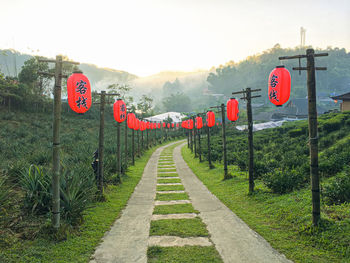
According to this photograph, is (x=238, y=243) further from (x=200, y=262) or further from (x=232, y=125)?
(x=232, y=125)

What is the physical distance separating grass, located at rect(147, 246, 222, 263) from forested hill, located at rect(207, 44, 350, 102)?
284ft

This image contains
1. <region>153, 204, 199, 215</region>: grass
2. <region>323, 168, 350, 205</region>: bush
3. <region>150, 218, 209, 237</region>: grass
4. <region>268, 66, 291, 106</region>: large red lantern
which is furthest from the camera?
<region>153, 204, 199, 215</region>: grass

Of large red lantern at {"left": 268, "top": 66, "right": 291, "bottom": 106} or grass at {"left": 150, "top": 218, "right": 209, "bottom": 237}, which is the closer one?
grass at {"left": 150, "top": 218, "right": 209, "bottom": 237}

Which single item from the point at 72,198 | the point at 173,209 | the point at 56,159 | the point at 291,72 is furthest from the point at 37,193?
the point at 291,72

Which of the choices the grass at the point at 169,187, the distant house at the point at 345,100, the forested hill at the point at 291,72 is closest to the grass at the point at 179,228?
the grass at the point at 169,187

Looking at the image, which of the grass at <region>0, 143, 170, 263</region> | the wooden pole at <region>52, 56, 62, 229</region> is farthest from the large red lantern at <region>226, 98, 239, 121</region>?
the wooden pole at <region>52, 56, 62, 229</region>

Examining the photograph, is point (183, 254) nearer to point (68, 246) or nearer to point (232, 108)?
point (68, 246)

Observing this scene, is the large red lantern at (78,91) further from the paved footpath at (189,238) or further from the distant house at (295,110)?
the distant house at (295,110)

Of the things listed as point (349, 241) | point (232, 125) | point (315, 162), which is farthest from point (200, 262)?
point (232, 125)

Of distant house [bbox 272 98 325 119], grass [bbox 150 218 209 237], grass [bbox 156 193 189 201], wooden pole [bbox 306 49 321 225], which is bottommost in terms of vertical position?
grass [bbox 150 218 209 237]

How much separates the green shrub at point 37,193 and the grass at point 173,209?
2795mm

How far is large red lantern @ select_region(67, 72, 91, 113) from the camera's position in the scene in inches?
247

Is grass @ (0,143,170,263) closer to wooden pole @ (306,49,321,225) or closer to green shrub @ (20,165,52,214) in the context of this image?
green shrub @ (20,165,52,214)

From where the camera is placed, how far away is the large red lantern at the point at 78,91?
20.6 feet
